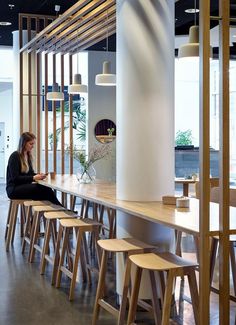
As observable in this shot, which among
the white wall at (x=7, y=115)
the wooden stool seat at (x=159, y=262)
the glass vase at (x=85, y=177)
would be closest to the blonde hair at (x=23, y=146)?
the glass vase at (x=85, y=177)

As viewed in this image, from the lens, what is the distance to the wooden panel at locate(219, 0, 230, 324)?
3.02 metres

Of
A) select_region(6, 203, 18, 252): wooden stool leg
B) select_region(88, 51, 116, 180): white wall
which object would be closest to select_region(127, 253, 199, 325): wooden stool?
select_region(6, 203, 18, 252): wooden stool leg

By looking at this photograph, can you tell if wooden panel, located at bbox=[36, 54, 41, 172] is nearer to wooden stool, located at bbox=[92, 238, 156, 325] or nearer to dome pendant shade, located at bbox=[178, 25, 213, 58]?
dome pendant shade, located at bbox=[178, 25, 213, 58]

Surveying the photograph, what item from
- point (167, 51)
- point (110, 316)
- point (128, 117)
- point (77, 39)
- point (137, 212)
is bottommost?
point (110, 316)

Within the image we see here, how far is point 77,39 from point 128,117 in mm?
3241

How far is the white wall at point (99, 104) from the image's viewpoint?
1105 centimetres

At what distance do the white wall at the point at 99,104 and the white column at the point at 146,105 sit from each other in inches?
266

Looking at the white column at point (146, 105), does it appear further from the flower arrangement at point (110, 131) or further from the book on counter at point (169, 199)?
the flower arrangement at point (110, 131)

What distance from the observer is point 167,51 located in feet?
13.8

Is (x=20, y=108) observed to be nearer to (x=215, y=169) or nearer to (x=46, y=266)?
(x=46, y=266)

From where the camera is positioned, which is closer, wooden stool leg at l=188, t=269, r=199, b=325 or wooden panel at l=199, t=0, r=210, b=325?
wooden panel at l=199, t=0, r=210, b=325

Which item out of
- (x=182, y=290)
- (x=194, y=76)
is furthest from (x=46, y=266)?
(x=194, y=76)

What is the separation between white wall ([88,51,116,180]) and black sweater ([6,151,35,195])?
4.17m

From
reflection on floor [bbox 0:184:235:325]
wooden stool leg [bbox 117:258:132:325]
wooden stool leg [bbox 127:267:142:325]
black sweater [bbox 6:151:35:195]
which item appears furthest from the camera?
black sweater [bbox 6:151:35:195]
